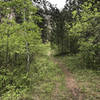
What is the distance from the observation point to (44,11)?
19312 millimetres

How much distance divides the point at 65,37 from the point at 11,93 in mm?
16456

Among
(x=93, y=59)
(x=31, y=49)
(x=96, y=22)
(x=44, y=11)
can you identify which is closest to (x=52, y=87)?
(x=31, y=49)

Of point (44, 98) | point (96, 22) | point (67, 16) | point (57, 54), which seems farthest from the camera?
point (57, 54)

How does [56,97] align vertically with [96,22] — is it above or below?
below

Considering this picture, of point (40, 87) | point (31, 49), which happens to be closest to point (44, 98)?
point (40, 87)

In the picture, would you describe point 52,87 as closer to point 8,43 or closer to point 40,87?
point 40,87

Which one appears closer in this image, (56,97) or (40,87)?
(56,97)

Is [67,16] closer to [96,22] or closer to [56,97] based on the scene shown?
[96,22]

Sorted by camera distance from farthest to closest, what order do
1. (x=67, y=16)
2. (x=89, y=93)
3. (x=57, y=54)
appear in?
1. (x=57, y=54)
2. (x=67, y=16)
3. (x=89, y=93)

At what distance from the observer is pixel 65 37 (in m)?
20.5

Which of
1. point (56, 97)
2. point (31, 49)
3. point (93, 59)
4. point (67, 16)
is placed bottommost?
point (56, 97)

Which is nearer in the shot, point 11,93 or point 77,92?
point 11,93

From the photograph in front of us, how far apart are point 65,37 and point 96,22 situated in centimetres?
1486

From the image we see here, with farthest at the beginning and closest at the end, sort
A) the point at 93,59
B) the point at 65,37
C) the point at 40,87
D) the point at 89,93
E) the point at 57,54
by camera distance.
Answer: the point at 57,54, the point at 65,37, the point at 93,59, the point at 40,87, the point at 89,93
